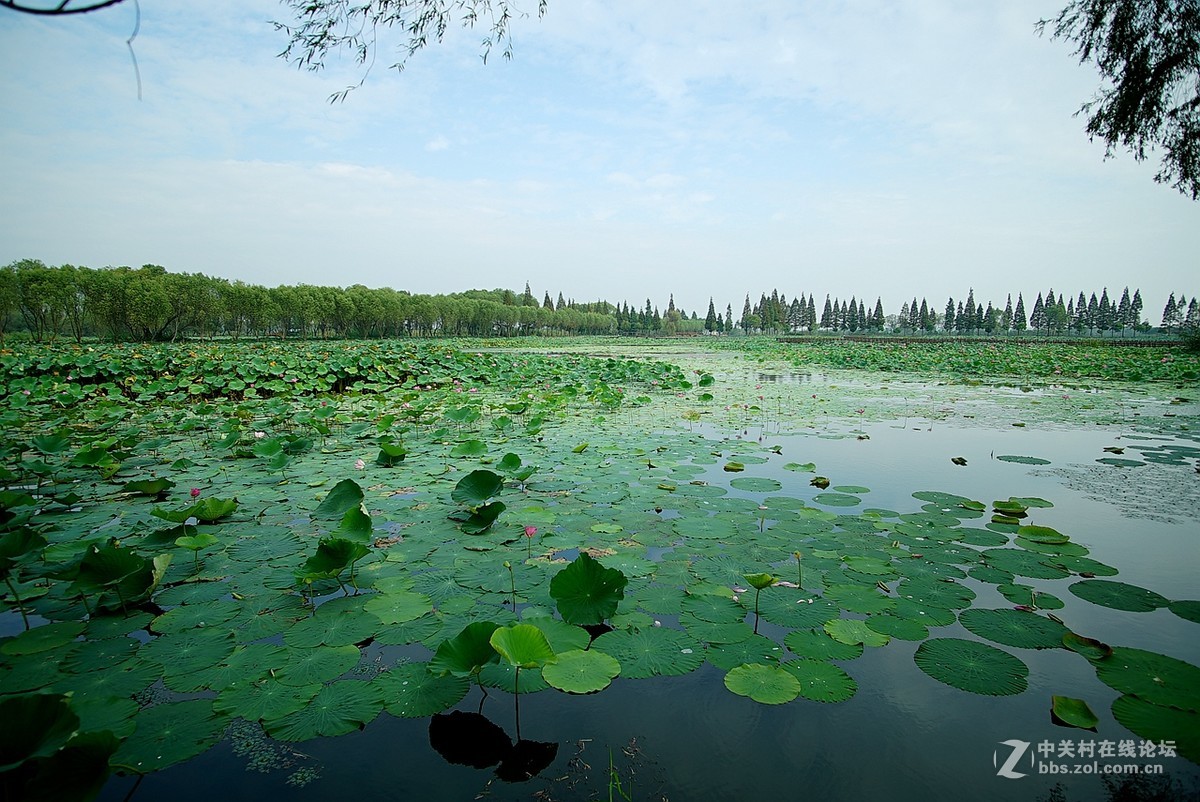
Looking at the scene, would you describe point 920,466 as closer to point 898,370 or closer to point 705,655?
point 705,655

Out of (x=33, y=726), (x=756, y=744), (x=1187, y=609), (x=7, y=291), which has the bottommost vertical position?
(x=756, y=744)

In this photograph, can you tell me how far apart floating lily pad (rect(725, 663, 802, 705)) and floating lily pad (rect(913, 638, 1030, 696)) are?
53 cm

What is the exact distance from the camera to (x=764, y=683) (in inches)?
69.0

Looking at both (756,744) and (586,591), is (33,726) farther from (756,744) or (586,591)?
(756,744)

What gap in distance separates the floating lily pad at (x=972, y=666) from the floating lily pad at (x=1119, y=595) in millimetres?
763

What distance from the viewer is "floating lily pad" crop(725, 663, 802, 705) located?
169 cm

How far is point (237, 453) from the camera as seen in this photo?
196 inches

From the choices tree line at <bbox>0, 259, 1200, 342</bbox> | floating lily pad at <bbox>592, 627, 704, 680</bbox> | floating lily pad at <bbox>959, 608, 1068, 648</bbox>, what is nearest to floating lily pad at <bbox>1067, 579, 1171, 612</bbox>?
floating lily pad at <bbox>959, 608, 1068, 648</bbox>

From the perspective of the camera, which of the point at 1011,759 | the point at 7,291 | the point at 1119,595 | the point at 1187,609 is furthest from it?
the point at 7,291

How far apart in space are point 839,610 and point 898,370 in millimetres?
15833

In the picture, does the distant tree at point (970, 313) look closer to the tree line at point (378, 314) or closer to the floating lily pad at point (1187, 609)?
the tree line at point (378, 314)

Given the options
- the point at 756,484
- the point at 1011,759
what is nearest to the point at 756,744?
the point at 1011,759

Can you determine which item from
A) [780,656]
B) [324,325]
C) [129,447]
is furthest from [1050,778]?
[324,325]

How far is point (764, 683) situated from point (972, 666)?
2.55 feet
